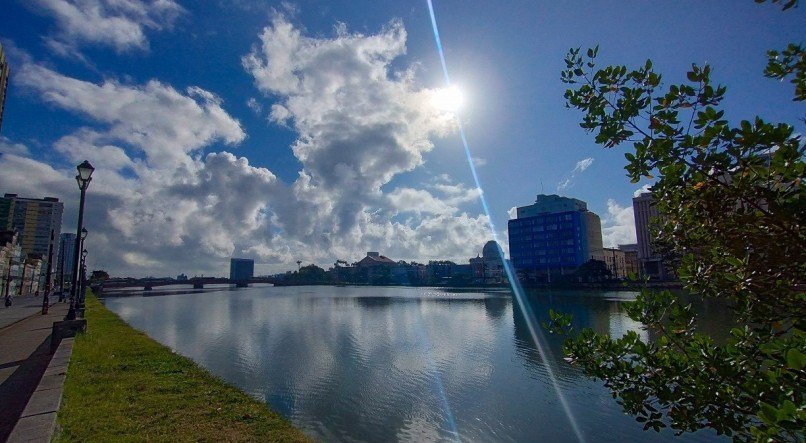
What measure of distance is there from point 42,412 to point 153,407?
3.50m

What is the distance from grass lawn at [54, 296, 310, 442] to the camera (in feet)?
31.1

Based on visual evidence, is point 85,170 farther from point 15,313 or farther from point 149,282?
point 149,282

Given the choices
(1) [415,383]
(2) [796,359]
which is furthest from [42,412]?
(1) [415,383]

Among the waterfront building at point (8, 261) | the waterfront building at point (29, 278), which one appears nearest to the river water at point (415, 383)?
the waterfront building at point (8, 261)

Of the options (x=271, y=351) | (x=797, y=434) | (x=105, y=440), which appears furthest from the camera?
(x=271, y=351)

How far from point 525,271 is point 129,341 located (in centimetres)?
15925

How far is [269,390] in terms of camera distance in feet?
61.2

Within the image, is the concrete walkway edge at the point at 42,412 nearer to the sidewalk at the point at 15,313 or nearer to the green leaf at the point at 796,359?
the green leaf at the point at 796,359

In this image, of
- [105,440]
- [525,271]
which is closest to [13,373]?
[105,440]

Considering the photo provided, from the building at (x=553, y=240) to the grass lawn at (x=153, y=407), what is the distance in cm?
15395

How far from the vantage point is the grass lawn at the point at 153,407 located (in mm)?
9469

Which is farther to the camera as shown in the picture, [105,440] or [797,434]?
[105,440]

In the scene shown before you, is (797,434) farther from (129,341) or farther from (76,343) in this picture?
(129,341)

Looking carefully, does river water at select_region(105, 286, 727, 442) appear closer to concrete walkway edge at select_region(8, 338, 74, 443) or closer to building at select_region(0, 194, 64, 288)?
concrete walkway edge at select_region(8, 338, 74, 443)
